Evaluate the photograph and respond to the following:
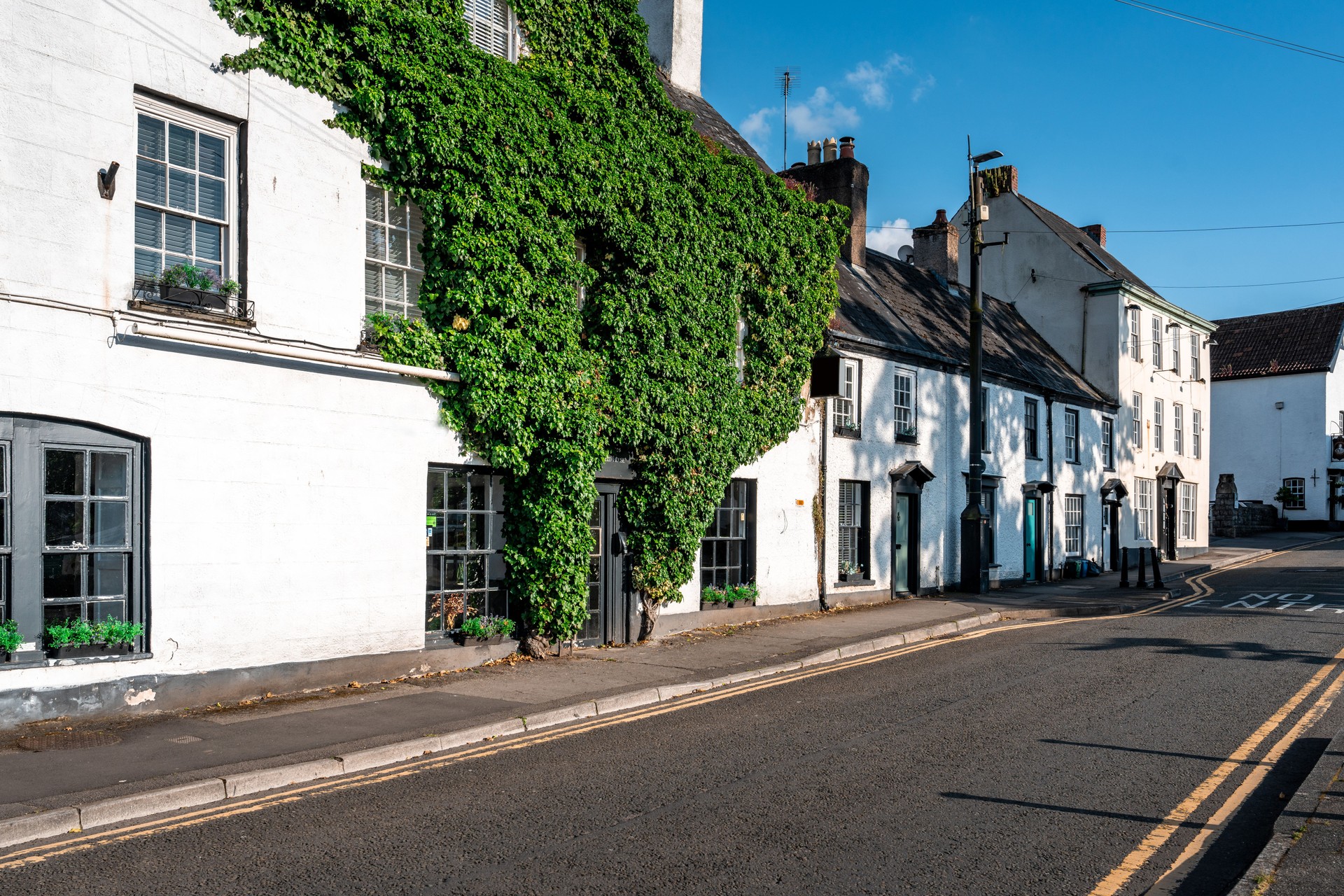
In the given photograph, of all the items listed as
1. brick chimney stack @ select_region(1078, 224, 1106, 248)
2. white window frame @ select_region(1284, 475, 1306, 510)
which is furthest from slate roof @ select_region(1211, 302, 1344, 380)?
brick chimney stack @ select_region(1078, 224, 1106, 248)

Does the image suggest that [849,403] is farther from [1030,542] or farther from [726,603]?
[1030,542]

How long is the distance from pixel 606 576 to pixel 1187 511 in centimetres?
3201

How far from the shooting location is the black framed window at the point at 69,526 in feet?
28.5

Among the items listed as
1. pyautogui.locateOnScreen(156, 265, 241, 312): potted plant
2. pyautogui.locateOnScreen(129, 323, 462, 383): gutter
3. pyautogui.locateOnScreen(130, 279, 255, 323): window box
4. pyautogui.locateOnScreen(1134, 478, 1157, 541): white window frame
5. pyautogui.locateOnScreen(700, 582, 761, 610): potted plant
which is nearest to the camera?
pyautogui.locateOnScreen(129, 323, 462, 383): gutter

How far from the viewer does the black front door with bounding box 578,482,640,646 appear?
14.2 m

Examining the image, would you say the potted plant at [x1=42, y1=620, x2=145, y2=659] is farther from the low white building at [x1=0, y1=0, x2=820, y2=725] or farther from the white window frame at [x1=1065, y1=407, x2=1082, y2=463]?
the white window frame at [x1=1065, y1=407, x2=1082, y2=463]

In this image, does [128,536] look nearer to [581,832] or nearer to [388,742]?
[388,742]

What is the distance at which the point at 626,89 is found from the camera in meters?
14.4

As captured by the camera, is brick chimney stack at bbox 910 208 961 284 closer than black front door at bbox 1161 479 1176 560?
Yes

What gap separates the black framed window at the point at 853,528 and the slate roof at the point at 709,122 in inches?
263

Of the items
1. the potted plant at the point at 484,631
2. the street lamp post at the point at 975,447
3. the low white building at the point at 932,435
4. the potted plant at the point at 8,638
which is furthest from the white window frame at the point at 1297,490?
the potted plant at the point at 8,638

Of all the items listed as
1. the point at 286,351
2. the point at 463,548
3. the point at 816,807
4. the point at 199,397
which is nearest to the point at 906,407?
the point at 463,548

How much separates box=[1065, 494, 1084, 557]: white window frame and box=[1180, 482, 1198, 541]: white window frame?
385 inches

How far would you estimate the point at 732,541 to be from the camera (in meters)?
17.2
